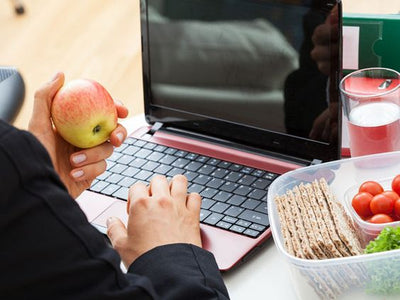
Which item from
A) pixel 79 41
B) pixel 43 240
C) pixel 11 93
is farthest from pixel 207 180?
pixel 79 41

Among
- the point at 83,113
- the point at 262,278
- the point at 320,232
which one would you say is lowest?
the point at 262,278

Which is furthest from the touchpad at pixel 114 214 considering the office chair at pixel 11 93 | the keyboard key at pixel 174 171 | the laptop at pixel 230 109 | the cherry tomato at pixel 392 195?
the office chair at pixel 11 93

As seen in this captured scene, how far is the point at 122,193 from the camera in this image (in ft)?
4.23

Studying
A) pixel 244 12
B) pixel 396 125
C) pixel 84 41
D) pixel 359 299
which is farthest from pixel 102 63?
pixel 359 299

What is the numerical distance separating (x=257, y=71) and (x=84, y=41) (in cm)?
184

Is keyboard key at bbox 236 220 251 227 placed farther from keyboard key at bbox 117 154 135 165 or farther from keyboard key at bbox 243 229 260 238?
keyboard key at bbox 117 154 135 165

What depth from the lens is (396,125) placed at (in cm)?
118

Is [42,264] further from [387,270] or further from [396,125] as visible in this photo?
[396,125]

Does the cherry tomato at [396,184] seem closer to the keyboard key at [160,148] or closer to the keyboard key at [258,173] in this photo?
the keyboard key at [258,173]

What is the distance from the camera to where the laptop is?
1.20 m

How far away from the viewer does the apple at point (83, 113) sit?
114 cm

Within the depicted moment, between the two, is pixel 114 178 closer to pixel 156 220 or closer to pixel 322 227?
pixel 156 220

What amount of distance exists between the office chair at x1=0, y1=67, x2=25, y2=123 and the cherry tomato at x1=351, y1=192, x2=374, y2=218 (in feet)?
3.18

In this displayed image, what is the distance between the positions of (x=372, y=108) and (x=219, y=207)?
0.93 ft
